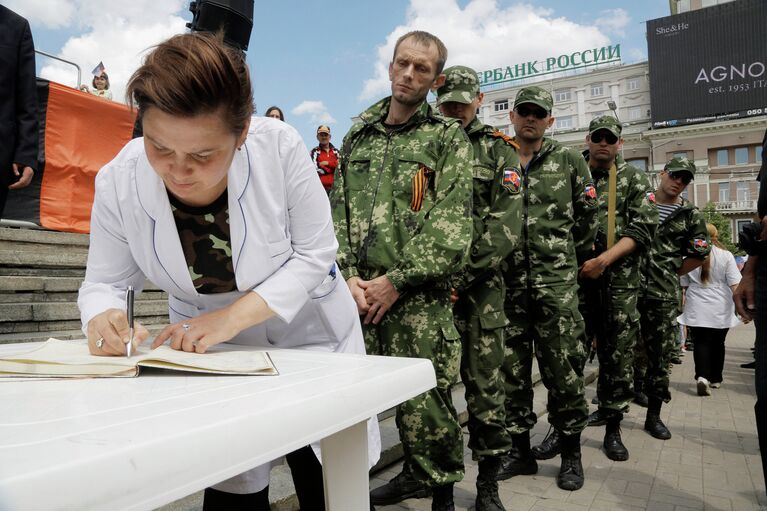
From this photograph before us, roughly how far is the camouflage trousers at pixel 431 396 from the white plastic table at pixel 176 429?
49.4 inches

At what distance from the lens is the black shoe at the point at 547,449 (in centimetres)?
363

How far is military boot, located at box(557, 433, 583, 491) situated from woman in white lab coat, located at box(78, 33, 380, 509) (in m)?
1.97

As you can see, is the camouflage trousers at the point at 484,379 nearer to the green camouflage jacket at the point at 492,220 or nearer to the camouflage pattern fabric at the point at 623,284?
the green camouflage jacket at the point at 492,220

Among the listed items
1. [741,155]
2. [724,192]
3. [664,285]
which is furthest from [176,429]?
[741,155]

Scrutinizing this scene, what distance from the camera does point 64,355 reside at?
1.18 metres

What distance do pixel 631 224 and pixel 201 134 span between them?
365 cm

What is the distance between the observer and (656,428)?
4.29 meters

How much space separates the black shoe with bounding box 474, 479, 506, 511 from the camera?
8.86ft

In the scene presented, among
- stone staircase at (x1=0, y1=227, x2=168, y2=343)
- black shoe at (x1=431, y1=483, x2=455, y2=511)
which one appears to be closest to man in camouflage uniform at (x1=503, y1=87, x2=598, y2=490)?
black shoe at (x1=431, y1=483, x2=455, y2=511)

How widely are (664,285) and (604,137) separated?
1.50 metres

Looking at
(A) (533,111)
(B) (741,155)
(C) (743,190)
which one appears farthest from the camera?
(B) (741,155)

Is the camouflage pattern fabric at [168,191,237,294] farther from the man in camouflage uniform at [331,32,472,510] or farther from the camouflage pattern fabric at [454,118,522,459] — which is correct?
the camouflage pattern fabric at [454,118,522,459]

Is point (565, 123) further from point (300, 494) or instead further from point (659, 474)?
point (300, 494)

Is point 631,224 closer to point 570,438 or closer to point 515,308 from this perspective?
point 515,308
